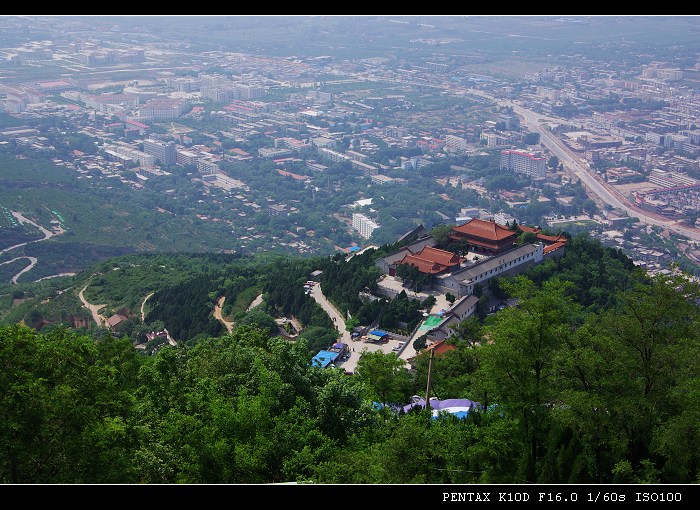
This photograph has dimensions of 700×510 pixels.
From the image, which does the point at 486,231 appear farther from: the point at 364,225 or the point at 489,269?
the point at 364,225

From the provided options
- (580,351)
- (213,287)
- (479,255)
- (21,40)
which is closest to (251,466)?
(580,351)

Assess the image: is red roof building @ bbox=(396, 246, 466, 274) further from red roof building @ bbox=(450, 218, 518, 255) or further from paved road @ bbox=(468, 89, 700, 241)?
paved road @ bbox=(468, 89, 700, 241)

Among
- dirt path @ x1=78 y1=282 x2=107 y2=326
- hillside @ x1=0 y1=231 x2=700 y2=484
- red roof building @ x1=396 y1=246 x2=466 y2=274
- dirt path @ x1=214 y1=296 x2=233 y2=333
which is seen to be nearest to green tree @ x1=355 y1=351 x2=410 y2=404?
hillside @ x1=0 y1=231 x2=700 y2=484

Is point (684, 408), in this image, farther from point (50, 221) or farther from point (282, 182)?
point (282, 182)

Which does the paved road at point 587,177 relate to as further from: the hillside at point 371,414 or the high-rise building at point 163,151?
the hillside at point 371,414

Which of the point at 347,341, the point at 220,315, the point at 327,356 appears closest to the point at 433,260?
the point at 347,341
